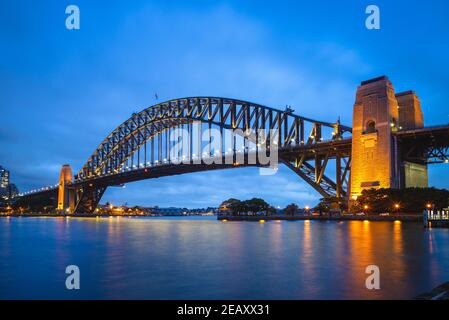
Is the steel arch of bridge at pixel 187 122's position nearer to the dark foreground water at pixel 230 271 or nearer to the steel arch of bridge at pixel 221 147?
the steel arch of bridge at pixel 221 147

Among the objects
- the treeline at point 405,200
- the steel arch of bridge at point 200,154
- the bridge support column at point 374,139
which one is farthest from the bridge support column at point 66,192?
the treeline at point 405,200

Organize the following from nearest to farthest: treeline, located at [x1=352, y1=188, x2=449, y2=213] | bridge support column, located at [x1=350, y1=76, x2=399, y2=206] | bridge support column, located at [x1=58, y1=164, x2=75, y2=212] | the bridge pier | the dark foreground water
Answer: the dark foreground water, treeline, located at [x1=352, y1=188, x2=449, y2=213], bridge support column, located at [x1=350, y1=76, x2=399, y2=206], the bridge pier, bridge support column, located at [x1=58, y1=164, x2=75, y2=212]

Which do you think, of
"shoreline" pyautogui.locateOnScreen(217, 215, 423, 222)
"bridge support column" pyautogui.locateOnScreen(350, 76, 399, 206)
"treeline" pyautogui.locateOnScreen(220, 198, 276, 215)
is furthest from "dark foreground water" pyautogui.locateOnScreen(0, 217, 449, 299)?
"treeline" pyautogui.locateOnScreen(220, 198, 276, 215)

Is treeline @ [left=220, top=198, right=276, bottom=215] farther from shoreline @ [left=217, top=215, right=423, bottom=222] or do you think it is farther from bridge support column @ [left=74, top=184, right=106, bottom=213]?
bridge support column @ [left=74, top=184, right=106, bottom=213]

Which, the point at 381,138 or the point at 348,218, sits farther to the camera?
the point at 348,218

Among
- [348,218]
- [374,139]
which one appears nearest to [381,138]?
[374,139]

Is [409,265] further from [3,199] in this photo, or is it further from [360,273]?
[3,199]

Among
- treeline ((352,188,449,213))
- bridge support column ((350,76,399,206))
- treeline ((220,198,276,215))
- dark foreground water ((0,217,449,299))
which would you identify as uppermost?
bridge support column ((350,76,399,206))

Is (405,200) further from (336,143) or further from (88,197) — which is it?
(88,197)
